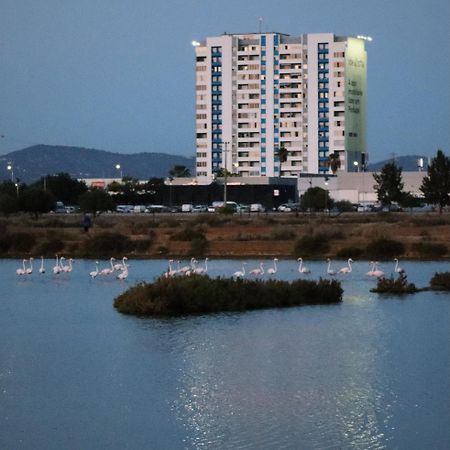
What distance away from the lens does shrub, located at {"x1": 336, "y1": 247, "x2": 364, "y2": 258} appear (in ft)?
180

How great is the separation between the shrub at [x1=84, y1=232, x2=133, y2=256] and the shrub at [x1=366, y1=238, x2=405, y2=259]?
40.6ft

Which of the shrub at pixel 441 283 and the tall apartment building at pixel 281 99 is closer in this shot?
the shrub at pixel 441 283

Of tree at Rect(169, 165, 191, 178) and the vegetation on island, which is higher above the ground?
tree at Rect(169, 165, 191, 178)

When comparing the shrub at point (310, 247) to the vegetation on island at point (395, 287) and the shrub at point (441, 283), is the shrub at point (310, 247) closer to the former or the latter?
the shrub at point (441, 283)

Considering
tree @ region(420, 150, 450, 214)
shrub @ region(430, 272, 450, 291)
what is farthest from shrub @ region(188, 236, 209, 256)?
tree @ region(420, 150, 450, 214)

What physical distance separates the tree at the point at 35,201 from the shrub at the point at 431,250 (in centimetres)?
6046

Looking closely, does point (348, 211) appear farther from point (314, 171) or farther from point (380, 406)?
point (380, 406)

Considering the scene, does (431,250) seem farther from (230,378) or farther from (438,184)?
(438,184)

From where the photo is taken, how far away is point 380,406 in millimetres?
19781

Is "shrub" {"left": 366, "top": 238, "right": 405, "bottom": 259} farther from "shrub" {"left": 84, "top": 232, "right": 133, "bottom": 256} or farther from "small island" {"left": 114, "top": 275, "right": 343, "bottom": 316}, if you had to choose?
"small island" {"left": 114, "top": 275, "right": 343, "bottom": 316}

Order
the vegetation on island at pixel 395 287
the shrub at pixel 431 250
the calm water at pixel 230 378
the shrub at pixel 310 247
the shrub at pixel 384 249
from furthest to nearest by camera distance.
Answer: the shrub at pixel 310 247, the shrub at pixel 384 249, the shrub at pixel 431 250, the vegetation on island at pixel 395 287, the calm water at pixel 230 378

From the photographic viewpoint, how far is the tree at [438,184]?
11081 cm

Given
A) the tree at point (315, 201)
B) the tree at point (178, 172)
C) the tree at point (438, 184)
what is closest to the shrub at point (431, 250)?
the tree at point (438, 184)

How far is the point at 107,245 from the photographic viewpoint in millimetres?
59625
